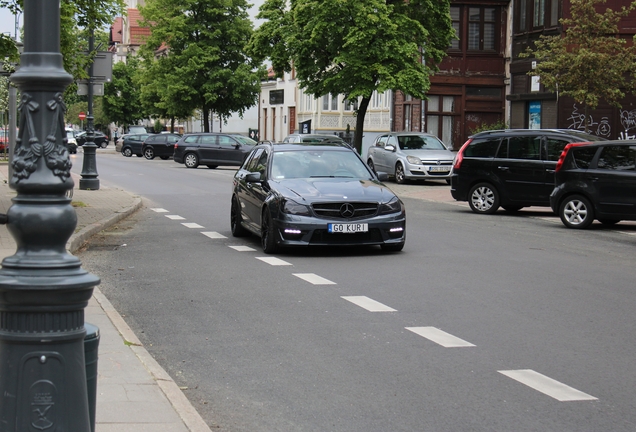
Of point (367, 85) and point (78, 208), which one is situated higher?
point (367, 85)

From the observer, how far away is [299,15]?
123 ft

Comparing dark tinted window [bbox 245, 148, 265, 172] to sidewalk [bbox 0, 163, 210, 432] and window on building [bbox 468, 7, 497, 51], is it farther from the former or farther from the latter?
window on building [bbox 468, 7, 497, 51]

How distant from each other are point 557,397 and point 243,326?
10.0 ft

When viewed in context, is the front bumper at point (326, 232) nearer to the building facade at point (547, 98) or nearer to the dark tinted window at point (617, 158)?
the dark tinted window at point (617, 158)

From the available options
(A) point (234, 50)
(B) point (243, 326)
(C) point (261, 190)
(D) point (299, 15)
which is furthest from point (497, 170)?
(A) point (234, 50)

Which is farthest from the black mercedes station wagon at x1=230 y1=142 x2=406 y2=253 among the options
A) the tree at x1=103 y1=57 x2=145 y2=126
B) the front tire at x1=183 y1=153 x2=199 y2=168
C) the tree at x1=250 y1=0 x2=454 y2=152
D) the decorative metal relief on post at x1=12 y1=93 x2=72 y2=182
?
the tree at x1=103 y1=57 x2=145 y2=126

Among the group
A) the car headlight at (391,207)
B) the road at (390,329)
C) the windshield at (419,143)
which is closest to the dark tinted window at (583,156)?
the road at (390,329)

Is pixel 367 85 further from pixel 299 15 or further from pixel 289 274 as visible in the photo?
pixel 289 274

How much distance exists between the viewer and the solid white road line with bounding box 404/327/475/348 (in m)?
7.52

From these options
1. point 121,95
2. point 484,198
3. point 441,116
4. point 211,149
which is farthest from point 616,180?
point 121,95

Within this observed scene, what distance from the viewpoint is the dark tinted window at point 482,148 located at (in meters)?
20.8

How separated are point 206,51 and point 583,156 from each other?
150 feet

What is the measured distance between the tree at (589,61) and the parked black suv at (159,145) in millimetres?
31044

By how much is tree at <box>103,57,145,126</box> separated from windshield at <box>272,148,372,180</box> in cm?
8141
